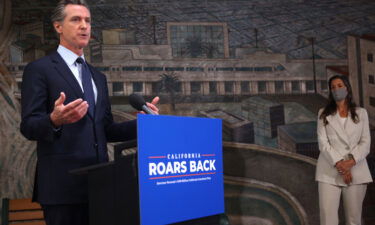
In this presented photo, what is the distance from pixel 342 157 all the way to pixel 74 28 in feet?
10.0

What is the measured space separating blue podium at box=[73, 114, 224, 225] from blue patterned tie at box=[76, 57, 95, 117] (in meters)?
0.29

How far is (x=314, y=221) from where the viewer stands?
17.6 ft

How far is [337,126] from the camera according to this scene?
4.22 m

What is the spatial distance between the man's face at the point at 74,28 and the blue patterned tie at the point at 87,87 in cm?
6

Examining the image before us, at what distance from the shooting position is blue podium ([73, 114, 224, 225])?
1.44 metres

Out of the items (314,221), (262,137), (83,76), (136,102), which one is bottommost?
(314,221)

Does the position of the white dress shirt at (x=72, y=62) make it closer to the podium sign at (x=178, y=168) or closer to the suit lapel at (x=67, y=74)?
the suit lapel at (x=67, y=74)

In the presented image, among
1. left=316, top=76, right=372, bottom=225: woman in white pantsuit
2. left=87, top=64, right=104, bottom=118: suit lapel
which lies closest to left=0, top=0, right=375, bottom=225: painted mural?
left=316, top=76, right=372, bottom=225: woman in white pantsuit

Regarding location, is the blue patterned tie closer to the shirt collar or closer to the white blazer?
the shirt collar

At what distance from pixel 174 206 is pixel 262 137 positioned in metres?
4.12

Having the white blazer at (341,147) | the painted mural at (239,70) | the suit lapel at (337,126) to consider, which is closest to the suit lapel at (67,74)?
the white blazer at (341,147)

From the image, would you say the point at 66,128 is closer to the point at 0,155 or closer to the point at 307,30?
the point at 0,155

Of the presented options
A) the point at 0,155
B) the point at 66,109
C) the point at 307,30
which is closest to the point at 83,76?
the point at 66,109

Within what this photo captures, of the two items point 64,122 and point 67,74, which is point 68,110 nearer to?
point 64,122
